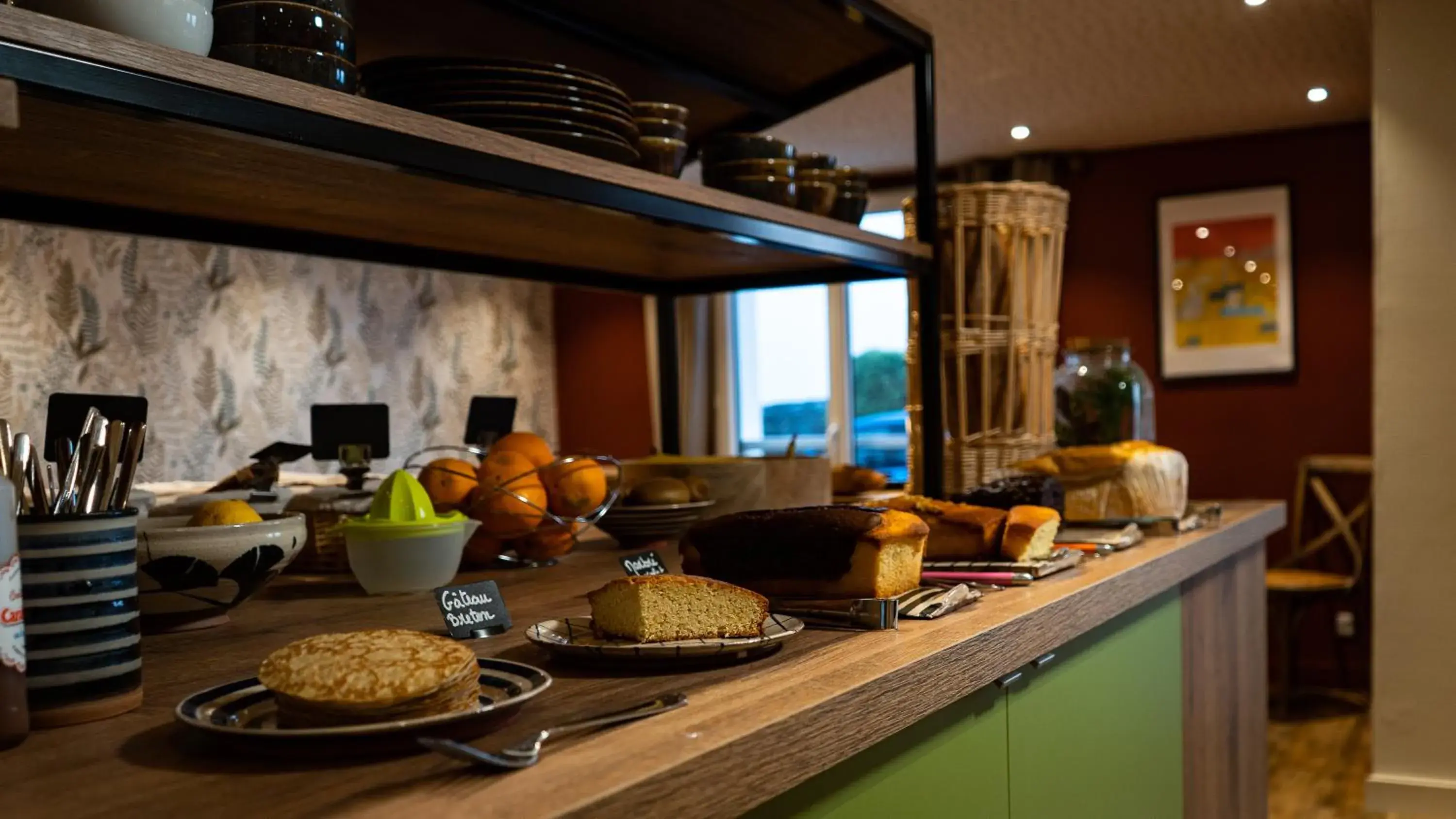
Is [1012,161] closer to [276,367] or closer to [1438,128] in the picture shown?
[1438,128]

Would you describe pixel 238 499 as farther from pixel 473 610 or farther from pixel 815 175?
pixel 815 175

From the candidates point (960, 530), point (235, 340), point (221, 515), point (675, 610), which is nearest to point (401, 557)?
point (221, 515)

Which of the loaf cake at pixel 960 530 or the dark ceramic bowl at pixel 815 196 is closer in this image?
the loaf cake at pixel 960 530

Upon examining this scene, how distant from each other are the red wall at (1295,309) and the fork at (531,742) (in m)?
4.60

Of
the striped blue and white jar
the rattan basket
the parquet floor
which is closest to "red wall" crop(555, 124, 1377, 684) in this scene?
the parquet floor

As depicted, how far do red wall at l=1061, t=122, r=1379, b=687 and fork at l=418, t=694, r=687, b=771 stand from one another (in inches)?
181

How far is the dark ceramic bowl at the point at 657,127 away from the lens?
4.34 ft

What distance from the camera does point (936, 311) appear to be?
1986 mm

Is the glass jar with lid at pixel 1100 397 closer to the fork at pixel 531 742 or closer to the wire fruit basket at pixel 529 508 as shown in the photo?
the wire fruit basket at pixel 529 508

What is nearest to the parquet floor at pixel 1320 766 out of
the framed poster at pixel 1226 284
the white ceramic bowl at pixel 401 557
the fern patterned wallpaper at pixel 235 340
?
the framed poster at pixel 1226 284

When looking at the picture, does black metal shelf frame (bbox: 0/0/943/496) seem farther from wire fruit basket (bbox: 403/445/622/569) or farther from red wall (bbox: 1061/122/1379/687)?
red wall (bbox: 1061/122/1379/687)

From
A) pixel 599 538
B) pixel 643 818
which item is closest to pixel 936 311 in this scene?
pixel 599 538

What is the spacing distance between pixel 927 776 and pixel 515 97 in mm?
694

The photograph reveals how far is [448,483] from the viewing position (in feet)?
4.58
